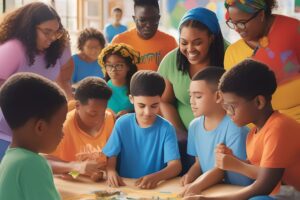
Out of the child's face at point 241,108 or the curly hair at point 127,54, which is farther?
the curly hair at point 127,54

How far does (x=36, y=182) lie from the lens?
1.20m

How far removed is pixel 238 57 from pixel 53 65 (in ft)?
3.13

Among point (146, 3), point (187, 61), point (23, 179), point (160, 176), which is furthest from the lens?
point (146, 3)

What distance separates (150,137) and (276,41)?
27.2 inches

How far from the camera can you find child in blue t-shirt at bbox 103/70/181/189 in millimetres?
2094

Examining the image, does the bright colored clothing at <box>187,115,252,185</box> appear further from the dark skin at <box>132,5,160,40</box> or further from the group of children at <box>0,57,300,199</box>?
the dark skin at <box>132,5,160,40</box>

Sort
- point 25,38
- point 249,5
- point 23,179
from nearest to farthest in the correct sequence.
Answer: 1. point 23,179
2. point 249,5
3. point 25,38

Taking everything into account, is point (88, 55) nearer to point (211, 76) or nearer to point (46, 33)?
point (46, 33)

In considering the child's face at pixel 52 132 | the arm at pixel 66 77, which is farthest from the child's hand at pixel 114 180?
the arm at pixel 66 77

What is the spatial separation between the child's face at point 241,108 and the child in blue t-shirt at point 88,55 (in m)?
2.69

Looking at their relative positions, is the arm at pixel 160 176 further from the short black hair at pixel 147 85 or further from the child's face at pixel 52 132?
the child's face at pixel 52 132

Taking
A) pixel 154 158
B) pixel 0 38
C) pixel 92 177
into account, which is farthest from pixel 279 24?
pixel 0 38

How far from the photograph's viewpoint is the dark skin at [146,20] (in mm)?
3001

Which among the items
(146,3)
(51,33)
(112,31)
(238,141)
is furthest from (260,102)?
(112,31)
